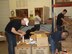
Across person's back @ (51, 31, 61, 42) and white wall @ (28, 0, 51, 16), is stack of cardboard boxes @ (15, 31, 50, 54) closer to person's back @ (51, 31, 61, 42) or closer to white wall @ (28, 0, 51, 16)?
person's back @ (51, 31, 61, 42)

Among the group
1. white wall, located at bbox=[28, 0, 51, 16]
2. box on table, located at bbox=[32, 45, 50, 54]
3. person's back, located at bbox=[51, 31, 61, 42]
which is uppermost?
white wall, located at bbox=[28, 0, 51, 16]

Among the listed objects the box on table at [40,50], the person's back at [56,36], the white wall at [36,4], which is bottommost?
the box on table at [40,50]

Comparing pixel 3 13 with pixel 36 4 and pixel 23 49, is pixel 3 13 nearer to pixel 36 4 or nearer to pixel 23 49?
pixel 36 4

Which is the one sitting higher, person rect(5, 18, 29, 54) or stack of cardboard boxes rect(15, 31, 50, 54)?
person rect(5, 18, 29, 54)

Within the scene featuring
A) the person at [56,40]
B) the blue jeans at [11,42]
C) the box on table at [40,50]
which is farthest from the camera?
the blue jeans at [11,42]

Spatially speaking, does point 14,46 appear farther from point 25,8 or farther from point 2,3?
point 2,3

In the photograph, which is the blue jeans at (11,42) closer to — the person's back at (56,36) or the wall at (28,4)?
the person's back at (56,36)

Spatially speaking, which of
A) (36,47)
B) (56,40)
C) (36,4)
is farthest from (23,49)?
(36,4)

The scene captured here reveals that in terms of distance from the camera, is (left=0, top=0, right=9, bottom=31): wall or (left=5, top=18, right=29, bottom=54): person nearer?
(left=5, top=18, right=29, bottom=54): person

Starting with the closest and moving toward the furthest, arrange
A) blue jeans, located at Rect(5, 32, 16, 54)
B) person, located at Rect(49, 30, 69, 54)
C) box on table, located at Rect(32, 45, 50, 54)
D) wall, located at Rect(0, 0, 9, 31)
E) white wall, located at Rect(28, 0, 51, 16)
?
box on table, located at Rect(32, 45, 50, 54)
person, located at Rect(49, 30, 69, 54)
blue jeans, located at Rect(5, 32, 16, 54)
white wall, located at Rect(28, 0, 51, 16)
wall, located at Rect(0, 0, 9, 31)

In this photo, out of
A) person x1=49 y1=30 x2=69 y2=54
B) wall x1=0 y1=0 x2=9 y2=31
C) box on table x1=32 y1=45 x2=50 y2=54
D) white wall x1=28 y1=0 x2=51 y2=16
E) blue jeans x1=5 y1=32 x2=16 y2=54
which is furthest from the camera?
wall x1=0 y1=0 x2=9 y2=31

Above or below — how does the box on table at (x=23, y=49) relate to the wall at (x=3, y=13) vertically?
below

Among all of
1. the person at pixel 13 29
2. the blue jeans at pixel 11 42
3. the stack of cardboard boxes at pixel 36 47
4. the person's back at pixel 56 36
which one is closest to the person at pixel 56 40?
the person's back at pixel 56 36

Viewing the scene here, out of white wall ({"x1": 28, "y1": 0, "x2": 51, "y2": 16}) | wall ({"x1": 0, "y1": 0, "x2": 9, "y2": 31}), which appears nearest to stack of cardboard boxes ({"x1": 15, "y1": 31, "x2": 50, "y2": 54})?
white wall ({"x1": 28, "y1": 0, "x2": 51, "y2": 16})
